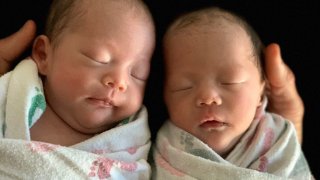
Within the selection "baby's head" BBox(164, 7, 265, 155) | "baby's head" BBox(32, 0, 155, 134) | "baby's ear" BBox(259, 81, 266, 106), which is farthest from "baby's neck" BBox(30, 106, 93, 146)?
"baby's ear" BBox(259, 81, 266, 106)

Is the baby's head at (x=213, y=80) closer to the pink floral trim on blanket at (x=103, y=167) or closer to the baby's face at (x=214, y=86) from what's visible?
the baby's face at (x=214, y=86)

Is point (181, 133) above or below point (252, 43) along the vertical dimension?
below

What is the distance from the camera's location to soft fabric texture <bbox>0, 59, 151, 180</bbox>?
1.10 metres

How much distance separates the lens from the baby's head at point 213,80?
1260 millimetres

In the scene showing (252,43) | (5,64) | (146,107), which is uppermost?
(252,43)

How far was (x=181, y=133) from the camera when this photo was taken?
4.26ft

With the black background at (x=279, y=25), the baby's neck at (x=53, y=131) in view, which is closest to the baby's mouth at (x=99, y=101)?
the baby's neck at (x=53, y=131)

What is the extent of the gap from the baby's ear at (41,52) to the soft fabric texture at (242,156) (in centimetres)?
36

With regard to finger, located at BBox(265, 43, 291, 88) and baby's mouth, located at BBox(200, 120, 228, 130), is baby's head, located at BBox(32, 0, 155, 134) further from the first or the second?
finger, located at BBox(265, 43, 291, 88)

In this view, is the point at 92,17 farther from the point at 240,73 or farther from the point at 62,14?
the point at 240,73

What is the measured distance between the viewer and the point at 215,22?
1.33 metres

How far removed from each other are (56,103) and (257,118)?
1.77ft

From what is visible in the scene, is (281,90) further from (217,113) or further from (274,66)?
(217,113)

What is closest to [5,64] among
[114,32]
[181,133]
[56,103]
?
[56,103]
